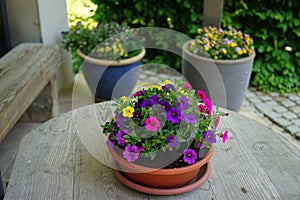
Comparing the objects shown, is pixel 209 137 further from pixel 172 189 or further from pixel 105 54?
pixel 105 54

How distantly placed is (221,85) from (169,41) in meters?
1.45

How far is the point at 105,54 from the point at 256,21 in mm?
1620

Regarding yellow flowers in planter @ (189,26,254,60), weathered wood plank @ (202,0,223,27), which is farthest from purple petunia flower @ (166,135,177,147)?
weathered wood plank @ (202,0,223,27)

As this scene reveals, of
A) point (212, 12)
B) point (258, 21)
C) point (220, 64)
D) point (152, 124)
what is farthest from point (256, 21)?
point (152, 124)

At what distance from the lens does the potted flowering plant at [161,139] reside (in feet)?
3.85

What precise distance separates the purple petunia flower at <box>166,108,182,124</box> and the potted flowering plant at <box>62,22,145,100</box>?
1797 mm

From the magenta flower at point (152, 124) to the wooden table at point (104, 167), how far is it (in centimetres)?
24

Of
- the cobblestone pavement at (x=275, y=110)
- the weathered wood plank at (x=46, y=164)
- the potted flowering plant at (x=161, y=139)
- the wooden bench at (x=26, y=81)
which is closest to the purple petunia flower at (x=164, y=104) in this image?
the potted flowering plant at (x=161, y=139)

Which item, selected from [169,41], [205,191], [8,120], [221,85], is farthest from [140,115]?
[169,41]

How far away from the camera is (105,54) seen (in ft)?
10.3

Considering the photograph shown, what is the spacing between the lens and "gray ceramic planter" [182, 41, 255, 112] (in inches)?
110

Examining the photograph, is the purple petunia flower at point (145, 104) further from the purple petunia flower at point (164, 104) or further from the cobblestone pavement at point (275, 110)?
the cobblestone pavement at point (275, 110)

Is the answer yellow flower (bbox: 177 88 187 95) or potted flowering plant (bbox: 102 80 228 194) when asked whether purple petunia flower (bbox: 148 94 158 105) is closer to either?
potted flowering plant (bbox: 102 80 228 194)

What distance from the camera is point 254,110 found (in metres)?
3.41
